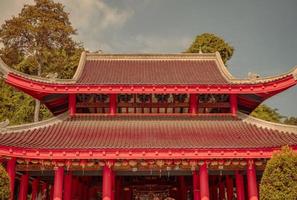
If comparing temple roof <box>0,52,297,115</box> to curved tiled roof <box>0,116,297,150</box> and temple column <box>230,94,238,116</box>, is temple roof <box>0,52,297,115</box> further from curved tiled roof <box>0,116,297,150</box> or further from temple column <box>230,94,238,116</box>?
curved tiled roof <box>0,116,297,150</box>

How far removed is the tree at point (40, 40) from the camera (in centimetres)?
3853

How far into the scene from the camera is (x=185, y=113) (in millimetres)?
19891

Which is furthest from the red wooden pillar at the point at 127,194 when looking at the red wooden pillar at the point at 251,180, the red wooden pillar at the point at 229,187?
the red wooden pillar at the point at 251,180

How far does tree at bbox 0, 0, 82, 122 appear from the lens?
38.5 meters

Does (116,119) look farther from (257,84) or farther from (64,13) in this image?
(64,13)

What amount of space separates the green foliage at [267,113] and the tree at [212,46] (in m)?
8.69

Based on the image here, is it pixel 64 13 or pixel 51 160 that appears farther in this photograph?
pixel 64 13

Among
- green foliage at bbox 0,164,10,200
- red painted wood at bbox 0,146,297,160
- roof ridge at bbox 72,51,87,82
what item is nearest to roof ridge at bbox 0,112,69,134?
red painted wood at bbox 0,146,297,160

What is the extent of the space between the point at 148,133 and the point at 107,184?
3403 millimetres

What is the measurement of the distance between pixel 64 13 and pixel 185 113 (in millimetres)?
26894

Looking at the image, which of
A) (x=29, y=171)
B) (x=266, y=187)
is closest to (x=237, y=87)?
(x=266, y=187)

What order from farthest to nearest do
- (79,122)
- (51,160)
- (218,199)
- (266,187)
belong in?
1. (218,199)
2. (79,122)
3. (51,160)
4. (266,187)

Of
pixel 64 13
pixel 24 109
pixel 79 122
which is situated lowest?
pixel 79 122

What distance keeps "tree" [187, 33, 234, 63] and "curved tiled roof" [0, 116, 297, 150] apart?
94.3 feet
